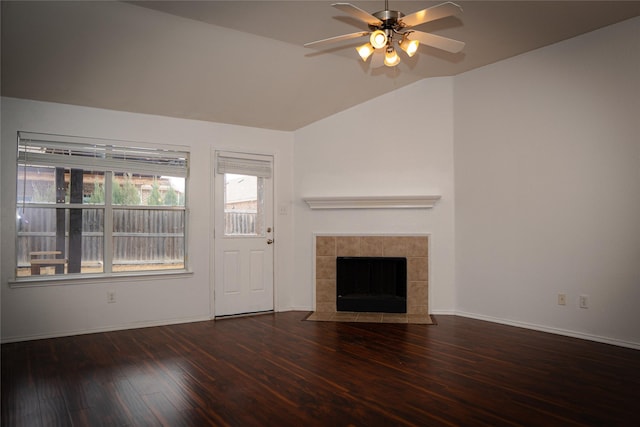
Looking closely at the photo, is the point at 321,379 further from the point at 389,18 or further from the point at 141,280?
the point at 141,280

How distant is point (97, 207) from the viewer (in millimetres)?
4633

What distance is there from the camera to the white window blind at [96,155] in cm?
426

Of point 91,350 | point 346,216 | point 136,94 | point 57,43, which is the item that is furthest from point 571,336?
point 57,43

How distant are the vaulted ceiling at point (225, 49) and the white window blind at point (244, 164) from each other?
0.46 m

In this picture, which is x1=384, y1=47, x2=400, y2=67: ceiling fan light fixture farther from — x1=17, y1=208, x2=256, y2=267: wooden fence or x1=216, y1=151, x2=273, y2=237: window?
x1=17, y1=208, x2=256, y2=267: wooden fence

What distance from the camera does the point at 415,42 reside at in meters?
3.00

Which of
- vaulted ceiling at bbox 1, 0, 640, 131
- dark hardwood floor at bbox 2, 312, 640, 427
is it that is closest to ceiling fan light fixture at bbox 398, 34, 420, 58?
vaulted ceiling at bbox 1, 0, 640, 131

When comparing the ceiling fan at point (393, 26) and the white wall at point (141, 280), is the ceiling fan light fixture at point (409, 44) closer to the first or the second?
the ceiling fan at point (393, 26)

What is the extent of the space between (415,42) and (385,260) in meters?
3.00

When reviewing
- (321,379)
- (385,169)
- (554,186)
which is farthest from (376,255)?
(321,379)

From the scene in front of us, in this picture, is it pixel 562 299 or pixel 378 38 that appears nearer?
pixel 378 38

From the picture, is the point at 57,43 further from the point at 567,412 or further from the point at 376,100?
the point at 567,412

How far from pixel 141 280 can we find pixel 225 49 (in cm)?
259

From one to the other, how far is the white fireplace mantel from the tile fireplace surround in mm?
368
